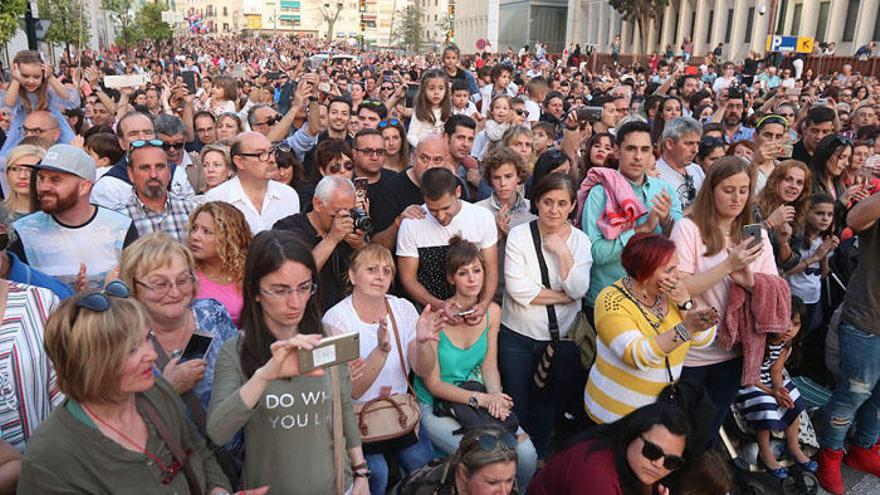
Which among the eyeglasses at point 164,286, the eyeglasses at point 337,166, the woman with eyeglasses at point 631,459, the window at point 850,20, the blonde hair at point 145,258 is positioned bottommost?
the woman with eyeglasses at point 631,459

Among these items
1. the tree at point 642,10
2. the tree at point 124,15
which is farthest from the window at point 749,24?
the tree at point 124,15

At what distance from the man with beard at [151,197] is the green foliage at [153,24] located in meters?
43.1

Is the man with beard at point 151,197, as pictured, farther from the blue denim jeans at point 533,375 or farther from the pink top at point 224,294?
the blue denim jeans at point 533,375

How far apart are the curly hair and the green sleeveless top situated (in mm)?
1177

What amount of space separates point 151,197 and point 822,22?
137 ft

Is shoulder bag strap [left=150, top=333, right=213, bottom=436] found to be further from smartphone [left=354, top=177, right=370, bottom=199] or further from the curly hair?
smartphone [left=354, top=177, right=370, bottom=199]

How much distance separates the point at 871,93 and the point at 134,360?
14934 mm

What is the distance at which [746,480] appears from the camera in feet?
12.8

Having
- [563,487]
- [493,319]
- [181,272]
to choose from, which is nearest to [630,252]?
[493,319]

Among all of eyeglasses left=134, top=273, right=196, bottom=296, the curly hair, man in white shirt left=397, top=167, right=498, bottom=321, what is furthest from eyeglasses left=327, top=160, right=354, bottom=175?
eyeglasses left=134, top=273, right=196, bottom=296

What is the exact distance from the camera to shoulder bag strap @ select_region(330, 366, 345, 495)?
2.47 meters

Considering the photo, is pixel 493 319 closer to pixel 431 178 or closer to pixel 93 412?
pixel 431 178

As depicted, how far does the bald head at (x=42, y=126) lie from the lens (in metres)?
5.78

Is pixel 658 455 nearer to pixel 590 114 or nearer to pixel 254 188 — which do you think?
pixel 254 188
